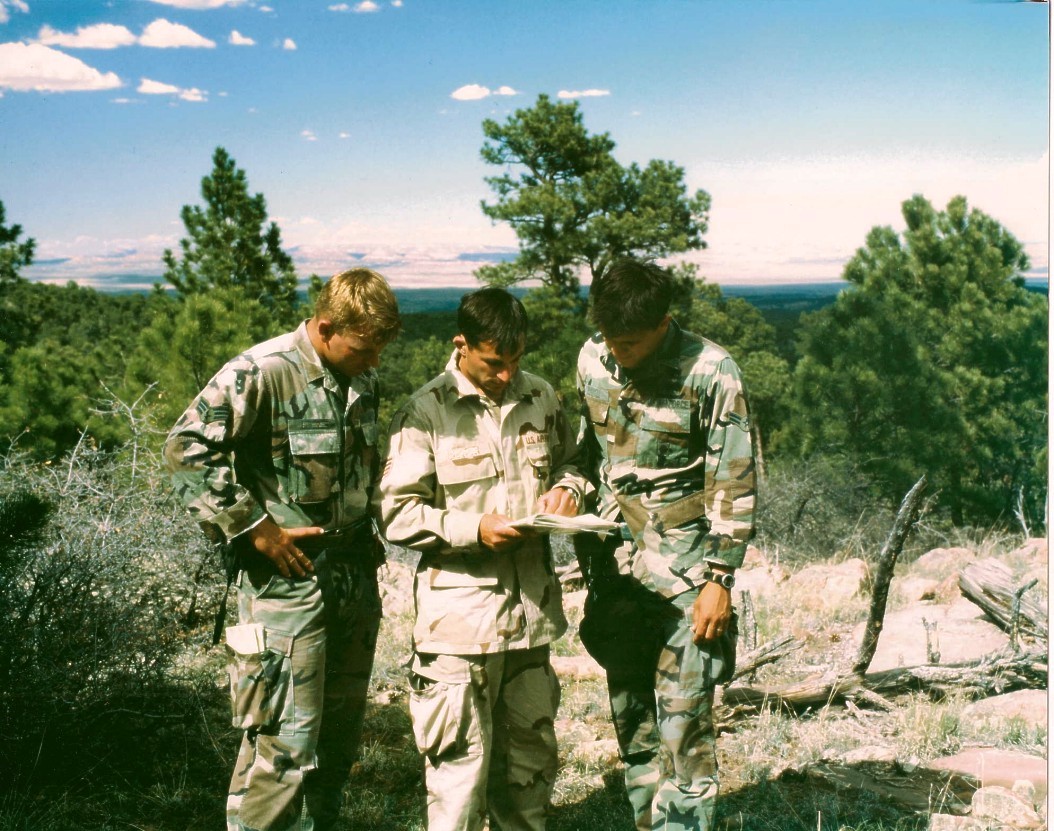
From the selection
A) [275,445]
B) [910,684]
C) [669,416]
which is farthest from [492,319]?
[910,684]

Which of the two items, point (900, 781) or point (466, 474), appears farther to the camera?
point (900, 781)

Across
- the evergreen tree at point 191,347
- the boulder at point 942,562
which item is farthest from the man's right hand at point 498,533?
the boulder at point 942,562

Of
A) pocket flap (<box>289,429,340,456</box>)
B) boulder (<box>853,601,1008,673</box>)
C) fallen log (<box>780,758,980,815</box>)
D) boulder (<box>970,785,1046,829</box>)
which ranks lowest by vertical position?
boulder (<box>853,601,1008,673</box>)

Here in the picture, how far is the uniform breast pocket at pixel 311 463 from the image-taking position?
8.71 feet

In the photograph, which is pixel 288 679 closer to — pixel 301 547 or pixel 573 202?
pixel 301 547

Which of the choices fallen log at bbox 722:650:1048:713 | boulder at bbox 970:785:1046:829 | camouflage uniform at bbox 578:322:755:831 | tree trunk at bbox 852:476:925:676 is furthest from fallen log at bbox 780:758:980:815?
camouflage uniform at bbox 578:322:755:831

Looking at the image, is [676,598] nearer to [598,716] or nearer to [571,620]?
[598,716]

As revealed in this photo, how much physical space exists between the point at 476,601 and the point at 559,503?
1.22ft

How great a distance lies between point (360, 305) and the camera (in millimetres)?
2605

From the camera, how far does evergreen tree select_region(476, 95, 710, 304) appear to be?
49.3 ft

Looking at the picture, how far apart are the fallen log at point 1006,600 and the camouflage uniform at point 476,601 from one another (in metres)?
3.04

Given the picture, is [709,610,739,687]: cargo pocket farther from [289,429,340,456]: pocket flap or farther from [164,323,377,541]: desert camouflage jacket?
[289,429,340,456]: pocket flap

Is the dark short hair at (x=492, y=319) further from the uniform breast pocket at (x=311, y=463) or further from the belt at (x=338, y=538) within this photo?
the belt at (x=338, y=538)

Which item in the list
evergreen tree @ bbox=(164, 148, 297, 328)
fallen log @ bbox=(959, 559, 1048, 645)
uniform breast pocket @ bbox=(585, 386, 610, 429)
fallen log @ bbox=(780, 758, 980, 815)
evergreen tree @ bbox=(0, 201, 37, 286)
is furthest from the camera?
evergreen tree @ bbox=(164, 148, 297, 328)
